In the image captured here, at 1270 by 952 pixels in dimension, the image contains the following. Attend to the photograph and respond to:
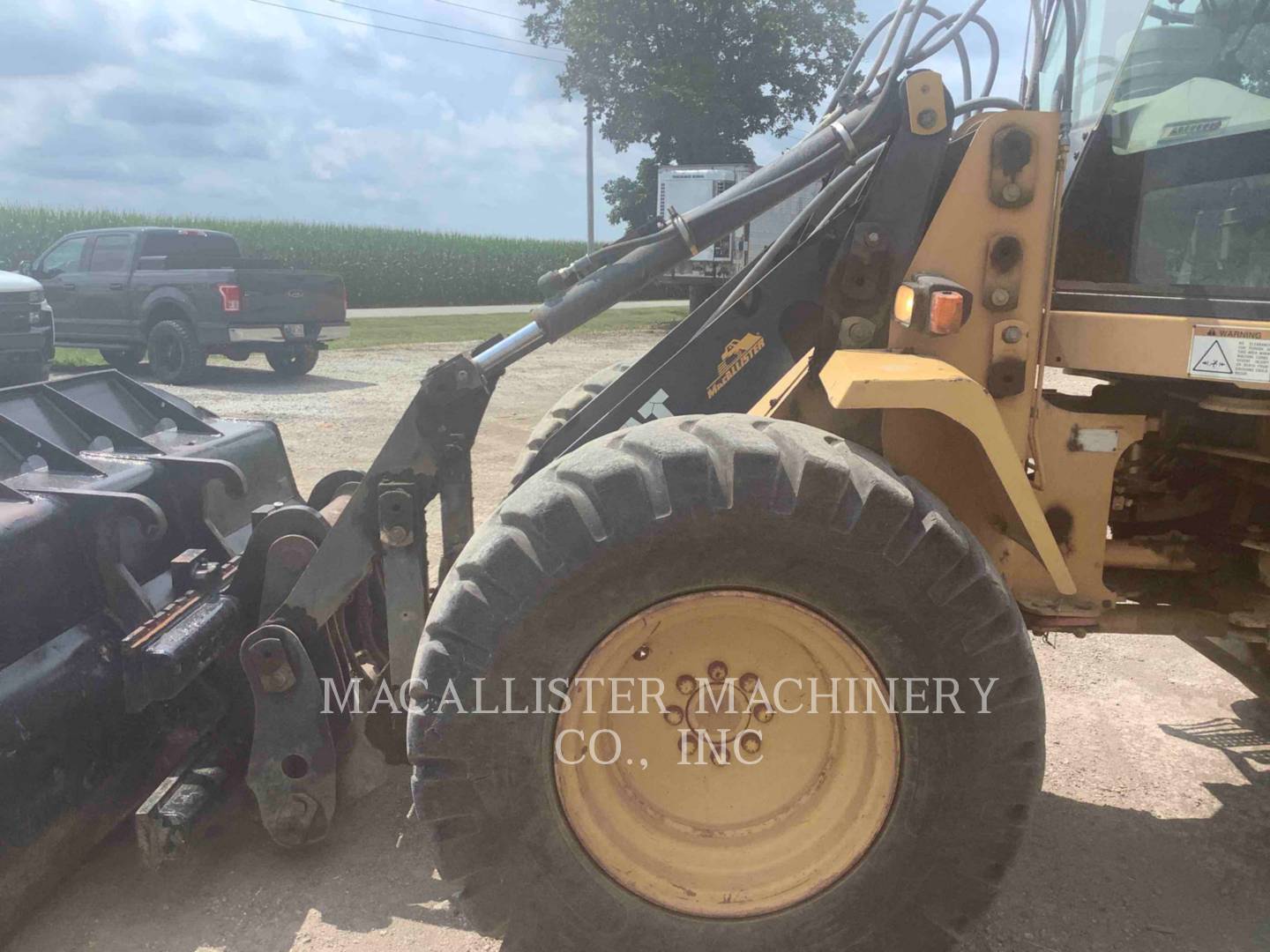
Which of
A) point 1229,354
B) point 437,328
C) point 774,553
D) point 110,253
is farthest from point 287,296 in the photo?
point 1229,354

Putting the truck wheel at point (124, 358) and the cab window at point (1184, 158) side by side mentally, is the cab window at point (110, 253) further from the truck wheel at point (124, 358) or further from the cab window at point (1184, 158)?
the cab window at point (1184, 158)

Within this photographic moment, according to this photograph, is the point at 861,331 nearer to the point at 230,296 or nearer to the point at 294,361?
the point at 230,296

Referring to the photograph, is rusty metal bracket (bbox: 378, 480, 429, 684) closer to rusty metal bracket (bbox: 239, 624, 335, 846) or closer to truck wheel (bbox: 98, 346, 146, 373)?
rusty metal bracket (bbox: 239, 624, 335, 846)

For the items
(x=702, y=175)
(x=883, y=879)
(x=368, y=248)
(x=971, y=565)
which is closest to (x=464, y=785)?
(x=883, y=879)

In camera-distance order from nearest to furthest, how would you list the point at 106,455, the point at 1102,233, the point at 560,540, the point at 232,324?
the point at 560,540 → the point at 1102,233 → the point at 106,455 → the point at 232,324

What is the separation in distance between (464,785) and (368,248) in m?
34.6

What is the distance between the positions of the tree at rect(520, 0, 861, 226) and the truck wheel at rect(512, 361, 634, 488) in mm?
25967

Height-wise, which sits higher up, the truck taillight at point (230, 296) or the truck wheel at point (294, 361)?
the truck taillight at point (230, 296)

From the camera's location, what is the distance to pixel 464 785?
2.10 metres

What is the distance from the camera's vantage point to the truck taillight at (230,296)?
12234mm

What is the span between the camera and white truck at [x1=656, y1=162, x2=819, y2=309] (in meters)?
13.1

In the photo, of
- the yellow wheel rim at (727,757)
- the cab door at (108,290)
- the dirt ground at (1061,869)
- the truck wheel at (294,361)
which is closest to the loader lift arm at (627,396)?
the dirt ground at (1061,869)

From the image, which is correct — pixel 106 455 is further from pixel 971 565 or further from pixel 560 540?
pixel 971 565

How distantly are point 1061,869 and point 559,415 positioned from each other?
234cm
